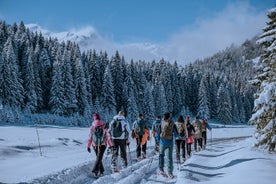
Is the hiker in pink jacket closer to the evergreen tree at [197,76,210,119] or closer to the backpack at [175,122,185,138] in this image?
the backpack at [175,122,185,138]

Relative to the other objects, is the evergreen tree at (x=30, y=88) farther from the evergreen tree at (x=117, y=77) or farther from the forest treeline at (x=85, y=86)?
the evergreen tree at (x=117, y=77)

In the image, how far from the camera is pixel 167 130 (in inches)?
442

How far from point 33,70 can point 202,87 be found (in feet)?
147

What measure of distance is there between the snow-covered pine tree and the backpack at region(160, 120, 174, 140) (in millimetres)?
4482

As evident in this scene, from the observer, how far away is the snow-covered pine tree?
13.5 metres

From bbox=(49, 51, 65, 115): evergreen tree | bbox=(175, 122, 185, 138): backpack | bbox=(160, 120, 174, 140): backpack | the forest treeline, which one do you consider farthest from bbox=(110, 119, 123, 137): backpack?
bbox=(49, 51, 65, 115): evergreen tree

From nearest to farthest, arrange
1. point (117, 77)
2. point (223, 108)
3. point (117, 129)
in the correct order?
1. point (117, 129)
2. point (117, 77)
3. point (223, 108)

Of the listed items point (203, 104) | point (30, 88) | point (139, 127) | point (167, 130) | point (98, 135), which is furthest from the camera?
point (203, 104)

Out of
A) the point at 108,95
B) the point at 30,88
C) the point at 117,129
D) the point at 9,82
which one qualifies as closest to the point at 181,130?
the point at 117,129

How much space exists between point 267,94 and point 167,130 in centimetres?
480

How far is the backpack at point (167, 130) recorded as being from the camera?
11195mm

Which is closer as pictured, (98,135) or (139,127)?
(98,135)

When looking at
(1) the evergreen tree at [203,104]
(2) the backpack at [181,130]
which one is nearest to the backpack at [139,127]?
(2) the backpack at [181,130]

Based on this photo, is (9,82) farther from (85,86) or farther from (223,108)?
(223,108)
